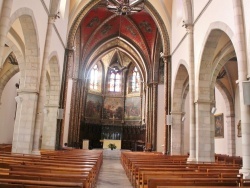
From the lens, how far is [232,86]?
17828 mm

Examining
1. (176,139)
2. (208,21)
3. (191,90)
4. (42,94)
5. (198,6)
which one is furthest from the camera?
(176,139)

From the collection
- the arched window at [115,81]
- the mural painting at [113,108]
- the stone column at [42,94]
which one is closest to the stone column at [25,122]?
the stone column at [42,94]

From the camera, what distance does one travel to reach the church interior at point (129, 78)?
947cm

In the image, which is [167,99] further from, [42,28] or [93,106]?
[93,106]

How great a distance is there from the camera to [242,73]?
6949 mm

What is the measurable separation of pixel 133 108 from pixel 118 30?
1054cm

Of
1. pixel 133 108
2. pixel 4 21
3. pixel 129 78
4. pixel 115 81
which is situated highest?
pixel 129 78

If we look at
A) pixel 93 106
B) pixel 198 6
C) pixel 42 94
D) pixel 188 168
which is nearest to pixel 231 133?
pixel 198 6

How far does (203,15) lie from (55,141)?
1043cm

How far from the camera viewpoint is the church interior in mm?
9469

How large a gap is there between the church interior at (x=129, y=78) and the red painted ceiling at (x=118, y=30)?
3.9 inches

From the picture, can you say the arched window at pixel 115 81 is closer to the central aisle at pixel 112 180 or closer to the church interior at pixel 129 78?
the church interior at pixel 129 78

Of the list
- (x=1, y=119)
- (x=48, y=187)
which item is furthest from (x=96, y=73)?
(x=48, y=187)

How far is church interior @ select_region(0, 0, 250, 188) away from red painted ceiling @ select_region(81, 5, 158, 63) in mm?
100
